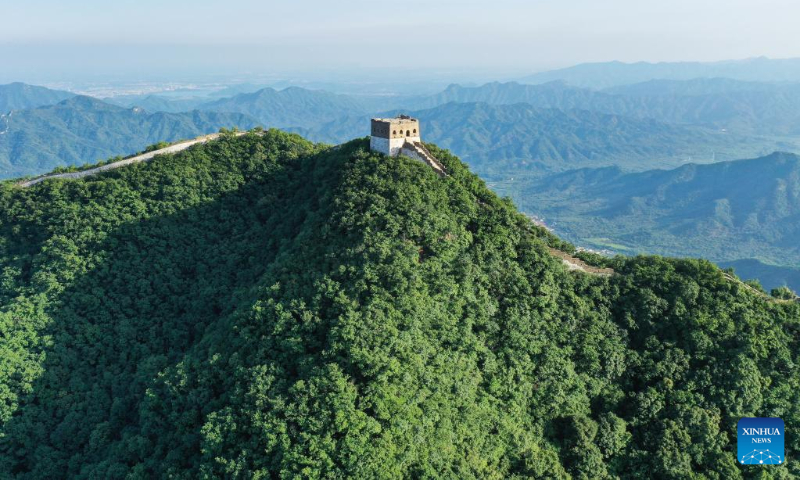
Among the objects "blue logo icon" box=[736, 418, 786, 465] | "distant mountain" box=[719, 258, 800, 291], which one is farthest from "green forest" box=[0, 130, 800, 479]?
"distant mountain" box=[719, 258, 800, 291]

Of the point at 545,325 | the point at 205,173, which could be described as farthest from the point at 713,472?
the point at 205,173

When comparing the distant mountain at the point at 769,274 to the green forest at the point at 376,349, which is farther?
the distant mountain at the point at 769,274

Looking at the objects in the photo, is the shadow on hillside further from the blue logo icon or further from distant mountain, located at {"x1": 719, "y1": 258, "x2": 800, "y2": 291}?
distant mountain, located at {"x1": 719, "y1": 258, "x2": 800, "y2": 291}

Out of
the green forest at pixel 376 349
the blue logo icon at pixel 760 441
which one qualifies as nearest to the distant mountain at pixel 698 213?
the green forest at pixel 376 349

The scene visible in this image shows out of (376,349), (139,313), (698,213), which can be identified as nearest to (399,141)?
(376,349)

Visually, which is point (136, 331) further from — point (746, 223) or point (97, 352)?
point (746, 223)

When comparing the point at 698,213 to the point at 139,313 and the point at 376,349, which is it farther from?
the point at 139,313

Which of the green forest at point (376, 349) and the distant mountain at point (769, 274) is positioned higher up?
the green forest at point (376, 349)

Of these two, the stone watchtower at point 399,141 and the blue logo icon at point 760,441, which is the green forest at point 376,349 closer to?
the blue logo icon at point 760,441
